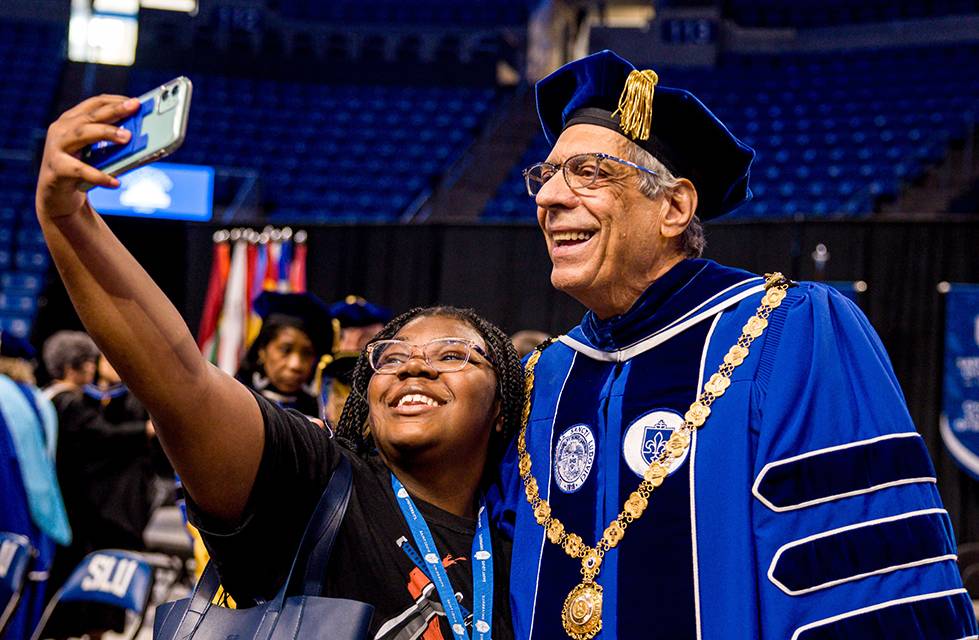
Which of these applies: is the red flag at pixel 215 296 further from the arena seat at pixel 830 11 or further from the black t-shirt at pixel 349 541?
the arena seat at pixel 830 11

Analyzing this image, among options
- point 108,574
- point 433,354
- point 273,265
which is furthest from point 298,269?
point 433,354

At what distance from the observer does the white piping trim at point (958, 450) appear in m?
6.83

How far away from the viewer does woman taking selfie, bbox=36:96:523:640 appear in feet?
4.47

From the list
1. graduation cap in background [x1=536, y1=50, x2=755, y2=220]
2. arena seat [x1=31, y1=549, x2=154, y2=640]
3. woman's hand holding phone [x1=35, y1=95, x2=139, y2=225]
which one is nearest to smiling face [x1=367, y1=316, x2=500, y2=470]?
graduation cap in background [x1=536, y1=50, x2=755, y2=220]

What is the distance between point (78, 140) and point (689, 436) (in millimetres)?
984

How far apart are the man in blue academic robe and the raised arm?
559 mm

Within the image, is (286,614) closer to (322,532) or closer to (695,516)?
(322,532)

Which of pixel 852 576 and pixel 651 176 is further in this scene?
pixel 651 176

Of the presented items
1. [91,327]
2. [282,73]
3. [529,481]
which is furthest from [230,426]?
[282,73]

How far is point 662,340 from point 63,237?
0.96 meters

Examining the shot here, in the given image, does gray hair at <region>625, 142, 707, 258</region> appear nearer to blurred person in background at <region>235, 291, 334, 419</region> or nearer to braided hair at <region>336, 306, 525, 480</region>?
braided hair at <region>336, 306, 525, 480</region>

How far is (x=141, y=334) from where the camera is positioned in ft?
4.60

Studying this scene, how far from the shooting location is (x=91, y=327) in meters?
1.38

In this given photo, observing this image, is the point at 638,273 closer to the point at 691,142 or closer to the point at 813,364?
the point at 691,142
